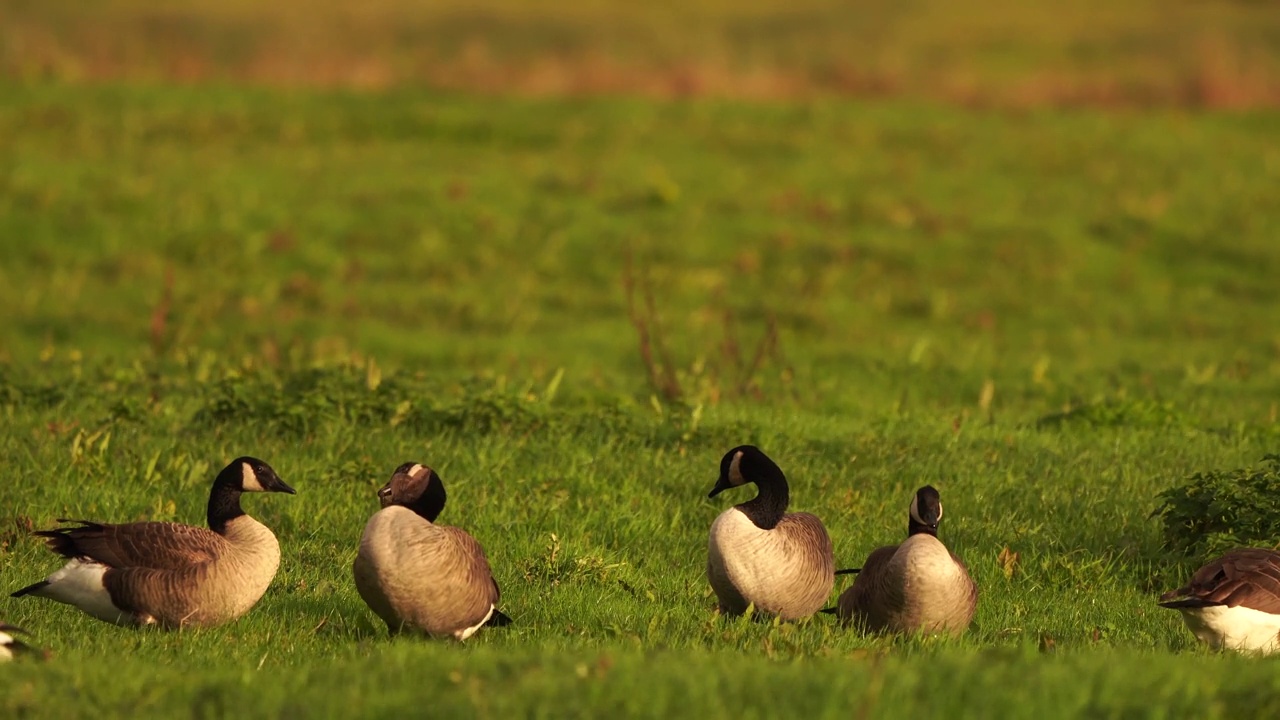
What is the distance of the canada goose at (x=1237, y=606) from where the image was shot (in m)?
8.53

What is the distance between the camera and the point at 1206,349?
20578 mm

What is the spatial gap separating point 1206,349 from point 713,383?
7.82 meters

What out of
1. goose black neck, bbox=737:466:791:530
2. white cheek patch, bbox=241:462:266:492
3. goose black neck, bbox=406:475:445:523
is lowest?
white cheek patch, bbox=241:462:266:492

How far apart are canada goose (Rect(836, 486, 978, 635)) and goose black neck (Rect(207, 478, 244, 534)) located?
12.1 ft

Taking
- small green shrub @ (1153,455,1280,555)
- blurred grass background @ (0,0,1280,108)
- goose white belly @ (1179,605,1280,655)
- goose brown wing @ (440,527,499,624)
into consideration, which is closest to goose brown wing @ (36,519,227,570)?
goose brown wing @ (440,527,499,624)

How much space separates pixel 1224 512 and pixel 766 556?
339 centimetres

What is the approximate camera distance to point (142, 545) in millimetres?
8914

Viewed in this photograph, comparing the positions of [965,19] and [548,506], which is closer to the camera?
[548,506]

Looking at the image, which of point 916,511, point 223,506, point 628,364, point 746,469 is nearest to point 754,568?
point 746,469

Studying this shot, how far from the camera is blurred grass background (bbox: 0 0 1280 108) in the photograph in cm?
3322

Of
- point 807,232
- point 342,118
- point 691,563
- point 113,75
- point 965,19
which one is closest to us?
point 691,563

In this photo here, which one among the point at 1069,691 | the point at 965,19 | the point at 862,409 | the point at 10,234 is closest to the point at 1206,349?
the point at 862,409

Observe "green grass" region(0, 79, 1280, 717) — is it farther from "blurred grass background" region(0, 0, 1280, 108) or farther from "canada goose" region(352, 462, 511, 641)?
"blurred grass background" region(0, 0, 1280, 108)

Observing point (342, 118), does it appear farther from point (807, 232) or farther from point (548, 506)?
point (548, 506)
